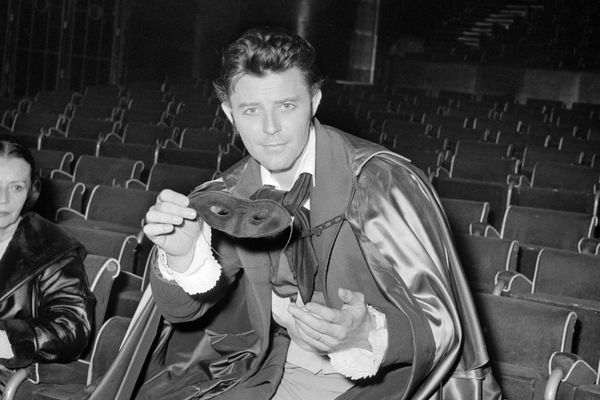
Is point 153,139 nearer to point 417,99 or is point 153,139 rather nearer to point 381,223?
point 417,99

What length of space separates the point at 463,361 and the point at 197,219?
28.3 inches

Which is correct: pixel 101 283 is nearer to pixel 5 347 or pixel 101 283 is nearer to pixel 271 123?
pixel 5 347

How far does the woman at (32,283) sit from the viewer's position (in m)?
2.50

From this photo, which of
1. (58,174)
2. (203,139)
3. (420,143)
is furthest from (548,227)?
(203,139)

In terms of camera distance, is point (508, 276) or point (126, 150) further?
point (126, 150)

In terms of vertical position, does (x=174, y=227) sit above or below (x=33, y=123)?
above

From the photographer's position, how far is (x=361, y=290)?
78.0 inches

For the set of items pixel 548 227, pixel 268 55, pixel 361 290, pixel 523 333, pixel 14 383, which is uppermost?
pixel 268 55

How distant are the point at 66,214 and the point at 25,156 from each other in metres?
1.71

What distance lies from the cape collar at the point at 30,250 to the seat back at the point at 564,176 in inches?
155

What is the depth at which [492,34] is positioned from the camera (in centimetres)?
1692

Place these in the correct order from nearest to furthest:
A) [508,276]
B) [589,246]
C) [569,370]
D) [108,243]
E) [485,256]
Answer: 1. [569,370]
2. [508,276]
3. [108,243]
4. [485,256]
5. [589,246]

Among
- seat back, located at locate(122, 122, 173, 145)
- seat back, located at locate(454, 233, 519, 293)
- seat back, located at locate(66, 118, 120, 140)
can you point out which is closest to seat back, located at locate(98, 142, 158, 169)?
seat back, located at locate(122, 122, 173, 145)

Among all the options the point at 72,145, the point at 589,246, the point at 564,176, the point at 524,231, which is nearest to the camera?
the point at 589,246
